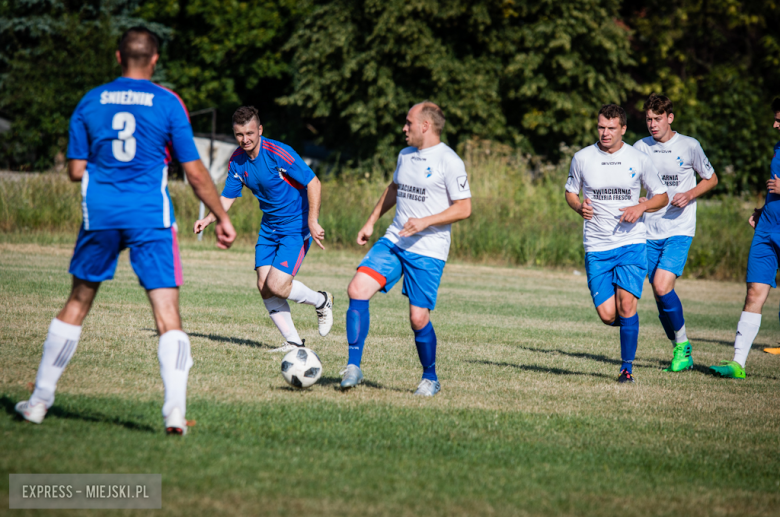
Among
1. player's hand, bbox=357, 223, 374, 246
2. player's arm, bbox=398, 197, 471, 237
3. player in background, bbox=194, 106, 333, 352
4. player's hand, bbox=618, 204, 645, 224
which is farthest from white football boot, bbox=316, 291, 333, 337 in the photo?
player's hand, bbox=618, 204, 645, 224

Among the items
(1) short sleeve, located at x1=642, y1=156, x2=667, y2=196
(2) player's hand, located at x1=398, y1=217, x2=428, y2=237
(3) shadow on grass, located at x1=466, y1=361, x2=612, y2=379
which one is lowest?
(3) shadow on grass, located at x1=466, y1=361, x2=612, y2=379

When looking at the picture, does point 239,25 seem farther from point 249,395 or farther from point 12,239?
point 249,395

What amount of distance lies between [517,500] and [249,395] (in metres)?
2.51

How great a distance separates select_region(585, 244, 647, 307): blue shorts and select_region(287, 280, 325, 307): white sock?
9.29 feet

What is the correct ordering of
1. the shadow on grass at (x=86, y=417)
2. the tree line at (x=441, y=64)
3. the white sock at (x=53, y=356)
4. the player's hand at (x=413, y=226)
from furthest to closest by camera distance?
the tree line at (x=441, y=64), the player's hand at (x=413, y=226), the shadow on grass at (x=86, y=417), the white sock at (x=53, y=356)

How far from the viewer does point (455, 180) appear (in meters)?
5.83

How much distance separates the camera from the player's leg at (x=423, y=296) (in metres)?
5.94

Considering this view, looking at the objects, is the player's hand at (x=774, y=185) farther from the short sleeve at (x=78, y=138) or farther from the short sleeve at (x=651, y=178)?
the short sleeve at (x=78, y=138)

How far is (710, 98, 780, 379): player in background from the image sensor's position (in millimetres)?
7395

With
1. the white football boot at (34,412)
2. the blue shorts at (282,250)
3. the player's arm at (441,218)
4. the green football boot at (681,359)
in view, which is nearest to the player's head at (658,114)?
the green football boot at (681,359)

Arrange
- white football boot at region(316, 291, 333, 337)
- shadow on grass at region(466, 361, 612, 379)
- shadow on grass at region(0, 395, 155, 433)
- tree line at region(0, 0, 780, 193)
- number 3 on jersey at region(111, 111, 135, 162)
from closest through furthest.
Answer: number 3 on jersey at region(111, 111, 135, 162) < shadow on grass at region(0, 395, 155, 433) < shadow on grass at region(466, 361, 612, 379) < white football boot at region(316, 291, 333, 337) < tree line at region(0, 0, 780, 193)

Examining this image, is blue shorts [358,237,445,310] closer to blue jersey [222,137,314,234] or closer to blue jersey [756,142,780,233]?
blue jersey [222,137,314,234]

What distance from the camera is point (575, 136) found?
99.1 feet

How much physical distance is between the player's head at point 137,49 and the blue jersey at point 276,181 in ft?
9.52
